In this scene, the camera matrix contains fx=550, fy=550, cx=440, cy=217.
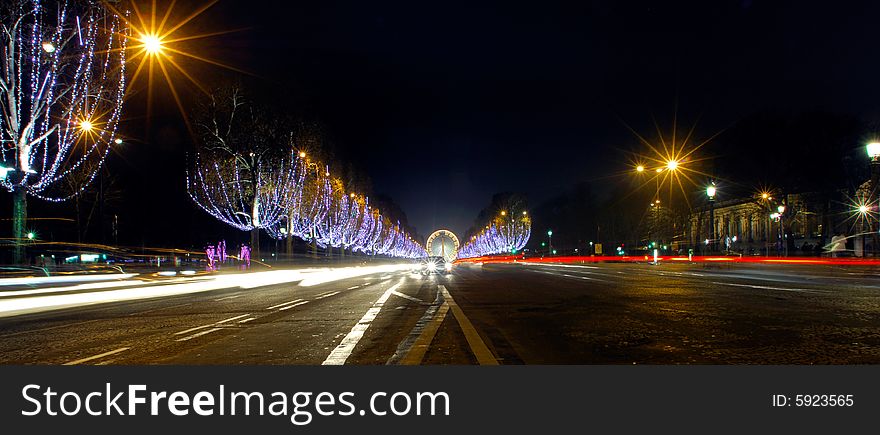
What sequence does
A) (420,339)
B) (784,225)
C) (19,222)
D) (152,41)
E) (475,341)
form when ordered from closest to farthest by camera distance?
1. (475,341)
2. (420,339)
3. (152,41)
4. (19,222)
5. (784,225)

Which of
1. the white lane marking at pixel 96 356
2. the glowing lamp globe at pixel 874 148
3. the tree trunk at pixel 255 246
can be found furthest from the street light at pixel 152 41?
the glowing lamp globe at pixel 874 148

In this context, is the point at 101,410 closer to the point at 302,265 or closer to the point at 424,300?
the point at 424,300

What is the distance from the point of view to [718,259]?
140 feet

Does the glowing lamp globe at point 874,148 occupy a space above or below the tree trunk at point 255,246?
above

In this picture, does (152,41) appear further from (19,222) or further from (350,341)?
(350,341)

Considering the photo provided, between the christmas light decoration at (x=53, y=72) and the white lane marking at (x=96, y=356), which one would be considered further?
the christmas light decoration at (x=53, y=72)

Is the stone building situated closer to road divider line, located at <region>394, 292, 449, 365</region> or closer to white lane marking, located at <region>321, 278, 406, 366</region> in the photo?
road divider line, located at <region>394, 292, 449, 365</region>

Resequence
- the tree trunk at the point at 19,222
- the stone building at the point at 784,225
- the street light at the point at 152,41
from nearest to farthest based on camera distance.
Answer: the street light at the point at 152,41, the tree trunk at the point at 19,222, the stone building at the point at 784,225

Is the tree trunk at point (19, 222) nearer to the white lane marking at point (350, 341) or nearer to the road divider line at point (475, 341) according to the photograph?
the white lane marking at point (350, 341)

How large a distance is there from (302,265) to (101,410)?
4866 cm

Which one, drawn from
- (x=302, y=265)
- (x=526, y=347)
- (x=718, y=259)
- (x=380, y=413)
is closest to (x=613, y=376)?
(x=526, y=347)

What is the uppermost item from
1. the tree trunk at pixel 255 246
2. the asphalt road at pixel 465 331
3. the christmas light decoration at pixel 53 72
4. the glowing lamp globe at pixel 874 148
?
the christmas light decoration at pixel 53 72

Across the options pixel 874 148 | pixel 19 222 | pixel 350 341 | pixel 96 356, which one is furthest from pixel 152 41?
pixel 874 148

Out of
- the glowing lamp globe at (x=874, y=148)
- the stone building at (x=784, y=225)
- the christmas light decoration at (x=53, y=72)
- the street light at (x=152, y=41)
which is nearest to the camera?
the glowing lamp globe at (x=874, y=148)
